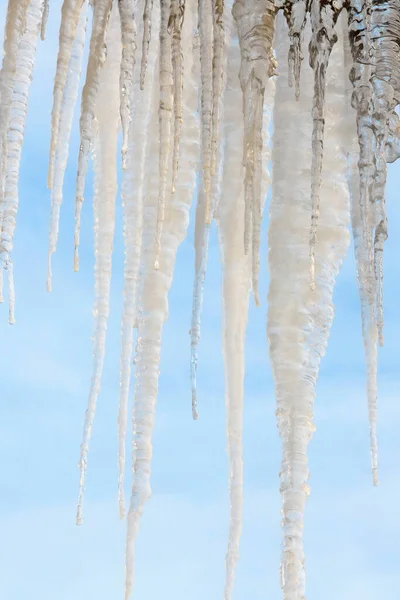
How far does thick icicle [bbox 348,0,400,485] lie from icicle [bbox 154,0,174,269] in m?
0.68

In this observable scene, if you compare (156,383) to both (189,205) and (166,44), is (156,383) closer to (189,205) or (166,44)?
(189,205)

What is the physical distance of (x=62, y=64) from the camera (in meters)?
3.82

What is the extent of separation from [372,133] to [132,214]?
39.0 inches

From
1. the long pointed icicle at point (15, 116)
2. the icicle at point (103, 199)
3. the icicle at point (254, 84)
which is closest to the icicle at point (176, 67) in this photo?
the icicle at point (254, 84)

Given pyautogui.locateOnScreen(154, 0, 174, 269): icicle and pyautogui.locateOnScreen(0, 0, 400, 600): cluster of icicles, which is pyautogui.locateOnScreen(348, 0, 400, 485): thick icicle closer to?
pyautogui.locateOnScreen(0, 0, 400, 600): cluster of icicles

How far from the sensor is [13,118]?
3908 mm

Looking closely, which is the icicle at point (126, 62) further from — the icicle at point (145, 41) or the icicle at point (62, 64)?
the icicle at point (62, 64)

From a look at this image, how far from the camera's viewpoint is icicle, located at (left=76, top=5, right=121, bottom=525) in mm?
3592

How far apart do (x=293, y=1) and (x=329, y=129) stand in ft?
1.62

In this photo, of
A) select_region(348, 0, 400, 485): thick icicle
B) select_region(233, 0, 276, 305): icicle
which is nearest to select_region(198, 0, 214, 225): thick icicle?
select_region(233, 0, 276, 305): icicle

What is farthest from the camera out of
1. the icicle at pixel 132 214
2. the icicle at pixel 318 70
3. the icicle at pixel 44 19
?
the icicle at pixel 44 19

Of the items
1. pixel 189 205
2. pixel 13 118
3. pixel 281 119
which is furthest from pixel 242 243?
pixel 13 118

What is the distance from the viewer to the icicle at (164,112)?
3.44 metres

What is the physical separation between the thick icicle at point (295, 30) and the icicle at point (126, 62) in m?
0.59
